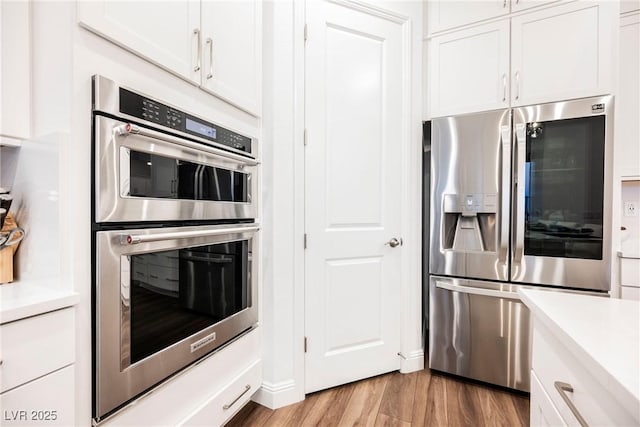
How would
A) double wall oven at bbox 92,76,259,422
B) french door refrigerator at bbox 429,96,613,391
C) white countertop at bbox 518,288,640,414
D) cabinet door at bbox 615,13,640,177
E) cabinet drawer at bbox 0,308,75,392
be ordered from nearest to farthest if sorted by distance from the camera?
white countertop at bbox 518,288,640,414, cabinet drawer at bbox 0,308,75,392, double wall oven at bbox 92,76,259,422, french door refrigerator at bbox 429,96,613,391, cabinet door at bbox 615,13,640,177

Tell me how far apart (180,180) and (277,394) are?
128cm

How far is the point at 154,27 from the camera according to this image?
1.06 meters

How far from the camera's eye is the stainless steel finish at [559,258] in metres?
1.72

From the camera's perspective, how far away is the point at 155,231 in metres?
1.05

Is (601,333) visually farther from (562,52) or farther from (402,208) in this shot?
(562,52)

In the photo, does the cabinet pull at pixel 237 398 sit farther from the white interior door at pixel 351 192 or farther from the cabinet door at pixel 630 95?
the cabinet door at pixel 630 95

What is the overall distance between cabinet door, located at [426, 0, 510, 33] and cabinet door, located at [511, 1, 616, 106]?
137mm

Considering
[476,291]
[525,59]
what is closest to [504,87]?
[525,59]

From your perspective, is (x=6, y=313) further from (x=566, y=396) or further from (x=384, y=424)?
(x=384, y=424)

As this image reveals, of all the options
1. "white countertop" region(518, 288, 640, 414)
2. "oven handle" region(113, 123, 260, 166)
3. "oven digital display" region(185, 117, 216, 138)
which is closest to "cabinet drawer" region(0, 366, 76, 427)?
"oven handle" region(113, 123, 260, 166)

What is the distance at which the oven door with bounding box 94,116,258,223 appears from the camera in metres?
0.91

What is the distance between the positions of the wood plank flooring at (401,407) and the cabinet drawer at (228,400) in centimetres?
20

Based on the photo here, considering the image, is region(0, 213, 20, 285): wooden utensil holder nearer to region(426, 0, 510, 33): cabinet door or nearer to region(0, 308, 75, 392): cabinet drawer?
region(0, 308, 75, 392): cabinet drawer

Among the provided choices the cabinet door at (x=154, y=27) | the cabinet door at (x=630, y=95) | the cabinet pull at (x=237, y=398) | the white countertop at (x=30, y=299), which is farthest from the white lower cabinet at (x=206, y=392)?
the cabinet door at (x=630, y=95)
